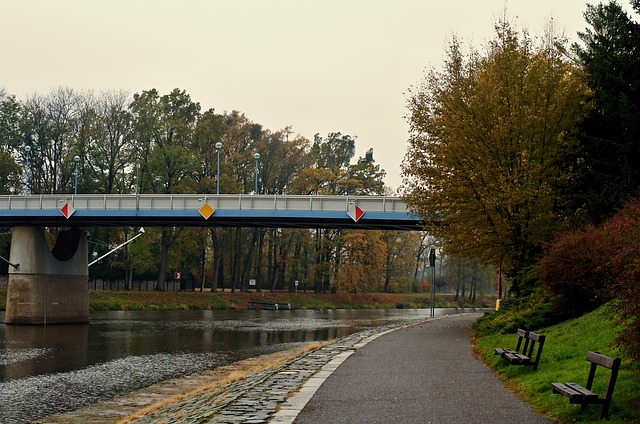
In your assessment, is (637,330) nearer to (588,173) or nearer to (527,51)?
(588,173)

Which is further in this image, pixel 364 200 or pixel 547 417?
pixel 364 200

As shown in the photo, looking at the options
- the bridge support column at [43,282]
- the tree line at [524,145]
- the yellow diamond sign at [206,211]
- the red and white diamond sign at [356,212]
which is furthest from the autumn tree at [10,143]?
→ the tree line at [524,145]

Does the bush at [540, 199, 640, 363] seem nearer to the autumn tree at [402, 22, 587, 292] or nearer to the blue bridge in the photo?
the autumn tree at [402, 22, 587, 292]

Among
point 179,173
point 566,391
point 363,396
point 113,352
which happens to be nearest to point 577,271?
point 363,396

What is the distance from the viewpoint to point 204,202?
51281mm

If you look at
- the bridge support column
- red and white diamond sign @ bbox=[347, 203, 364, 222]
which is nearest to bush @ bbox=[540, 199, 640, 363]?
red and white diamond sign @ bbox=[347, 203, 364, 222]

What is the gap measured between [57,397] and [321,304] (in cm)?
6250

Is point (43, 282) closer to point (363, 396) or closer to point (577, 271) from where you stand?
point (577, 271)

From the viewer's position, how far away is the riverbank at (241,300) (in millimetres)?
69250

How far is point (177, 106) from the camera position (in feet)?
259

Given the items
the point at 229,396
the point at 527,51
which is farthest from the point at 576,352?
the point at 527,51

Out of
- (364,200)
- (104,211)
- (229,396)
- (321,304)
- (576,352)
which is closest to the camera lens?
(229,396)

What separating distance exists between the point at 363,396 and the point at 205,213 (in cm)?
3784

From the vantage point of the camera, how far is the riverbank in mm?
69250
